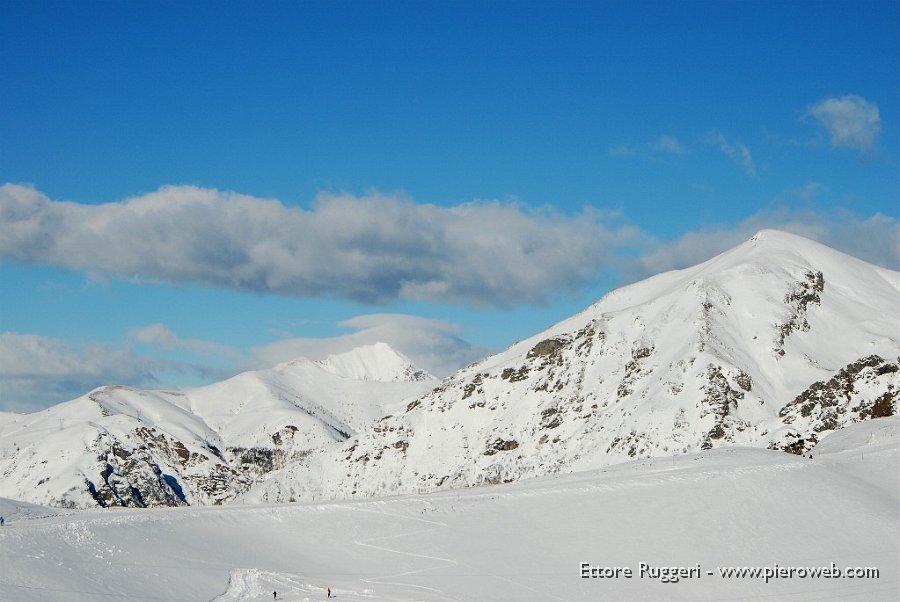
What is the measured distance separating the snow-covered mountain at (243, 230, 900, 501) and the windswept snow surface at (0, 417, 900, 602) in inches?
1365

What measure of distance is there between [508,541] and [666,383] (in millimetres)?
62665

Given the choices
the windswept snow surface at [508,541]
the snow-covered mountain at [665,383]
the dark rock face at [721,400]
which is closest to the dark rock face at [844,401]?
the snow-covered mountain at [665,383]

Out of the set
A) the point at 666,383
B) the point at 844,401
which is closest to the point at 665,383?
the point at 666,383

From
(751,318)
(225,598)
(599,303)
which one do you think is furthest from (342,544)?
(599,303)

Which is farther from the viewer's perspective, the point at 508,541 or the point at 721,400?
the point at 721,400

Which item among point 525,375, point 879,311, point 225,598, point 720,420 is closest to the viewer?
point 225,598

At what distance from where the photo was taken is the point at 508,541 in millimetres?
43656

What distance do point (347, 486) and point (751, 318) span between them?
60.7 meters

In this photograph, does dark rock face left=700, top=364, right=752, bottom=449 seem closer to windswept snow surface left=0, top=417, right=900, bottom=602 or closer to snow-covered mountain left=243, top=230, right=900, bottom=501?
snow-covered mountain left=243, top=230, right=900, bottom=501

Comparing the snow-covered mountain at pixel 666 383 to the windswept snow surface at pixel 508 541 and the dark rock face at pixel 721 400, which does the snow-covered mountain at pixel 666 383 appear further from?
the windswept snow surface at pixel 508 541

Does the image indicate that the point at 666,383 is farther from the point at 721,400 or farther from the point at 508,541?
the point at 508,541

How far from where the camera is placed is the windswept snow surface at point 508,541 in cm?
3675

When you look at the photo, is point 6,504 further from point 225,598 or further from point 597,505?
point 597,505

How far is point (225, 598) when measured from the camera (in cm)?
3584
